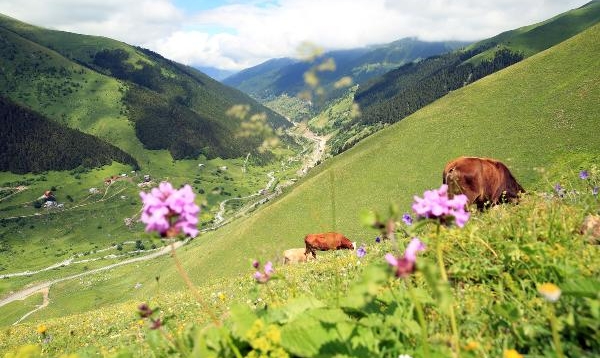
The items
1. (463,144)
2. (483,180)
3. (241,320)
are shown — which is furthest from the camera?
(463,144)

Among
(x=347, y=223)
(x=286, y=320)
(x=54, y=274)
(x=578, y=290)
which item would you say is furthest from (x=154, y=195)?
(x=54, y=274)

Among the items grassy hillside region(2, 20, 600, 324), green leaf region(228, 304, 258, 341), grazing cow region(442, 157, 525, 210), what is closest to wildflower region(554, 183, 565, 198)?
grazing cow region(442, 157, 525, 210)

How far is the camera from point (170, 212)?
3.51 metres

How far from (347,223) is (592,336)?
66.0 m

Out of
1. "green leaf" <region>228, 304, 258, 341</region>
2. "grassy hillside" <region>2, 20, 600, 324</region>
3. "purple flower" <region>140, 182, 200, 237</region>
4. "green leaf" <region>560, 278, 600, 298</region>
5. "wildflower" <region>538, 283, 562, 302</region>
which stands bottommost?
"grassy hillside" <region>2, 20, 600, 324</region>

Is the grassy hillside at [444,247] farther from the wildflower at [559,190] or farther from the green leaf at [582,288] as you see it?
the wildflower at [559,190]

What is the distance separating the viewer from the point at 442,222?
137 inches

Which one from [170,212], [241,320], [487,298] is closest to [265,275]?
[241,320]

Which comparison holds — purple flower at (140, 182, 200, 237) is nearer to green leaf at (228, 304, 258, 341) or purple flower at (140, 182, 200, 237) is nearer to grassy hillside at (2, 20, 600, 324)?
green leaf at (228, 304, 258, 341)

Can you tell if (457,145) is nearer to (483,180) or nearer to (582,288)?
(483,180)

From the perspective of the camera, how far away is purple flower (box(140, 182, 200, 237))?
3393 mm

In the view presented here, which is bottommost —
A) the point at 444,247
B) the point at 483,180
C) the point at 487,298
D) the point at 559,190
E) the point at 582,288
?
the point at 483,180

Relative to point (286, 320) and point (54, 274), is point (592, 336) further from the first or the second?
point (54, 274)

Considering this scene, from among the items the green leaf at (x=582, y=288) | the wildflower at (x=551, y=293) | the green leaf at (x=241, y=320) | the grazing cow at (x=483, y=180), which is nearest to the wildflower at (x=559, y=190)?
the grazing cow at (x=483, y=180)
